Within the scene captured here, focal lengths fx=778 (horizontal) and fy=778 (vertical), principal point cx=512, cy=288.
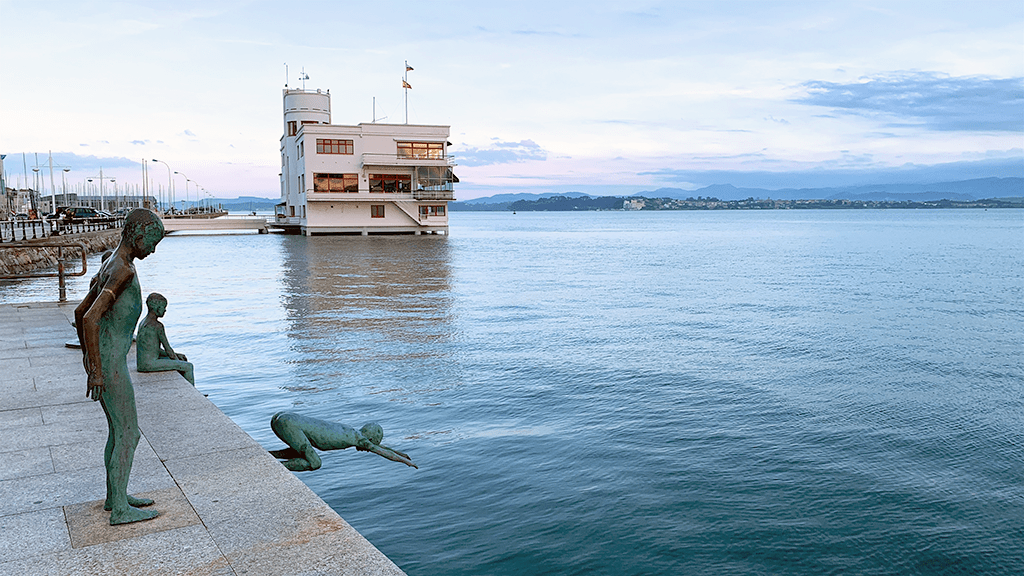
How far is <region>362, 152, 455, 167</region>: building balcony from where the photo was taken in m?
77.9

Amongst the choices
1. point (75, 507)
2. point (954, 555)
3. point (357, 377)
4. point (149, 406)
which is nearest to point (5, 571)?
point (75, 507)

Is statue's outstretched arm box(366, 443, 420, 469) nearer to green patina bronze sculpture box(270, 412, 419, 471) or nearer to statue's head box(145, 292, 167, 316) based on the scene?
green patina bronze sculpture box(270, 412, 419, 471)

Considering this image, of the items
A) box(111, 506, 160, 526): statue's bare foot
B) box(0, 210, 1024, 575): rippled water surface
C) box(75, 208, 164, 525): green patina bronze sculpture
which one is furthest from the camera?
box(0, 210, 1024, 575): rippled water surface

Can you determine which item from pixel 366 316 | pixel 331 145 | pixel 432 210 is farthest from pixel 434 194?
pixel 366 316

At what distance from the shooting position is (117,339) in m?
5.53

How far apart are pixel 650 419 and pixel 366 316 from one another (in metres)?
14.6

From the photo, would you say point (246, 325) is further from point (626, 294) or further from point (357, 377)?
point (626, 294)

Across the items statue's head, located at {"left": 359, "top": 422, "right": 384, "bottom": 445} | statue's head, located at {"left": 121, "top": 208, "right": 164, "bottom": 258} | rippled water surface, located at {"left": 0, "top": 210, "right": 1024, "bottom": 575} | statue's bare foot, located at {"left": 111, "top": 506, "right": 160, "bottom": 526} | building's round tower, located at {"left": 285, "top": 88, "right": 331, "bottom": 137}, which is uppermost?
building's round tower, located at {"left": 285, "top": 88, "right": 331, "bottom": 137}

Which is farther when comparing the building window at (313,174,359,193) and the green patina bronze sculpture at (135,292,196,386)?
the building window at (313,174,359,193)

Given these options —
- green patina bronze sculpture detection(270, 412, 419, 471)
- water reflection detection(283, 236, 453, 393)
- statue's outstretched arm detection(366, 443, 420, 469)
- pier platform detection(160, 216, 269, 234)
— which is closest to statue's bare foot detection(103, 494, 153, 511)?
green patina bronze sculpture detection(270, 412, 419, 471)

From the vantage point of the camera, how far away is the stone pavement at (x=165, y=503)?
16.9 ft

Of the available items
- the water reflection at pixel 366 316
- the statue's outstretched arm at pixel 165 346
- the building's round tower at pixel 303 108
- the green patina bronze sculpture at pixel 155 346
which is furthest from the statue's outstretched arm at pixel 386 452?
the building's round tower at pixel 303 108

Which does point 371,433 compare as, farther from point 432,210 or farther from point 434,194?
point 432,210

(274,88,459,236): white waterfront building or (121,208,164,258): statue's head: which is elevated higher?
(274,88,459,236): white waterfront building
